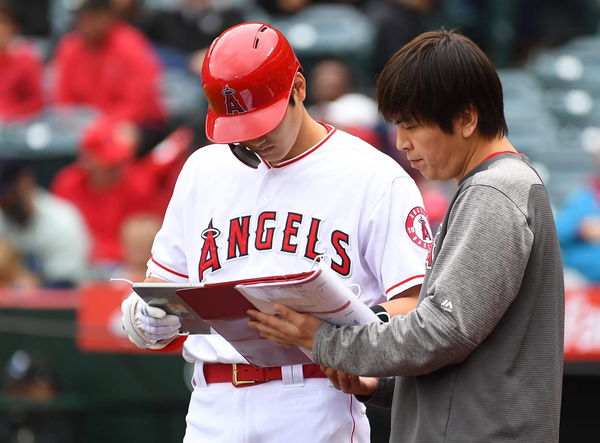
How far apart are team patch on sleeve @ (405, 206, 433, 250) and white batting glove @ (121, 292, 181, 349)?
0.63m

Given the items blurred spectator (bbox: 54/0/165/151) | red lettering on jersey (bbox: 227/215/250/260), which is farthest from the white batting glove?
blurred spectator (bbox: 54/0/165/151)

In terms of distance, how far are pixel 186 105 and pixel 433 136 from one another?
21.2ft

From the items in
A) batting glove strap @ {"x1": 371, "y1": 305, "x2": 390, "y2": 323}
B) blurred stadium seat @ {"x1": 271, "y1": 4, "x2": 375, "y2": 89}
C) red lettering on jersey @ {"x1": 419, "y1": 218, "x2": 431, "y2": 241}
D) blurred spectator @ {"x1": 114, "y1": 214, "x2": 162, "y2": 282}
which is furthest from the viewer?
blurred stadium seat @ {"x1": 271, "y1": 4, "x2": 375, "y2": 89}

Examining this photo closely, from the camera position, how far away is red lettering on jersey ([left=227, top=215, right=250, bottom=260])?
2918mm

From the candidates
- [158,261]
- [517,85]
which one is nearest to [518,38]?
[517,85]

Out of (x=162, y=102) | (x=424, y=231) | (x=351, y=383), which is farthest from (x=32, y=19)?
(x=351, y=383)

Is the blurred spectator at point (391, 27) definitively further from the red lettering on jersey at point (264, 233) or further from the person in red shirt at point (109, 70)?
the red lettering on jersey at point (264, 233)

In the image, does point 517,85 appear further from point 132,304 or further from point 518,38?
point 132,304

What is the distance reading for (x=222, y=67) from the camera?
2807 mm

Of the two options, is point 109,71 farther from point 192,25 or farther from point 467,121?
point 467,121

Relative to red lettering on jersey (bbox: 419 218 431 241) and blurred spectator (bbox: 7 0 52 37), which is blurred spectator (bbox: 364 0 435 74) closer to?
blurred spectator (bbox: 7 0 52 37)

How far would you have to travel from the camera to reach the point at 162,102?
8492 millimetres

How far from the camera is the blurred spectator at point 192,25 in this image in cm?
898

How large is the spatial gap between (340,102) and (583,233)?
2196mm
